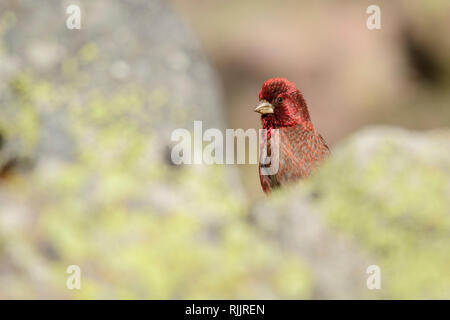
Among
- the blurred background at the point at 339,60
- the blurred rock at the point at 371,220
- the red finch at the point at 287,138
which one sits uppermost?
the blurred background at the point at 339,60

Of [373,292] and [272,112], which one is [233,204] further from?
[272,112]

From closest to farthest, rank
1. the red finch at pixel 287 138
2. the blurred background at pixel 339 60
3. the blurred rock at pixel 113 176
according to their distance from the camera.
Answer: the blurred rock at pixel 113 176
the red finch at pixel 287 138
the blurred background at pixel 339 60

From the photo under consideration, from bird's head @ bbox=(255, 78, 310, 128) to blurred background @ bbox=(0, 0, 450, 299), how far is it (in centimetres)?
99

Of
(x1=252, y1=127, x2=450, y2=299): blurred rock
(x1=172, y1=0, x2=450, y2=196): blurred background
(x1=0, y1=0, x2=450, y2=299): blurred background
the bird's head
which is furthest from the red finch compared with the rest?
(x1=172, y1=0, x2=450, y2=196): blurred background

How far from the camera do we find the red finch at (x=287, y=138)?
126 inches

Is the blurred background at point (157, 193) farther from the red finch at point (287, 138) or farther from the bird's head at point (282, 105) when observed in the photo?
the bird's head at point (282, 105)

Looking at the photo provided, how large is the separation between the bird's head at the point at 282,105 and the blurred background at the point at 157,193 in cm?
99

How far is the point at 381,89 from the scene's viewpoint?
10.2m

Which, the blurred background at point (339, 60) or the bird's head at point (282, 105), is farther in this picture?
the blurred background at point (339, 60)

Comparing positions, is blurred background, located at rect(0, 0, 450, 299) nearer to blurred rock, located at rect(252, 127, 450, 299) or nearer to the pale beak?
blurred rock, located at rect(252, 127, 450, 299)

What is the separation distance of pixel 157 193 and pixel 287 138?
158 centimetres

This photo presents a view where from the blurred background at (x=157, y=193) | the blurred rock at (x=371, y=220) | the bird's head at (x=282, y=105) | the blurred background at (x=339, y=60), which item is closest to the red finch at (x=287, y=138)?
the bird's head at (x=282, y=105)

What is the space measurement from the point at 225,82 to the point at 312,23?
188 centimetres

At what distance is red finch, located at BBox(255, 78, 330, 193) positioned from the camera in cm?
320
